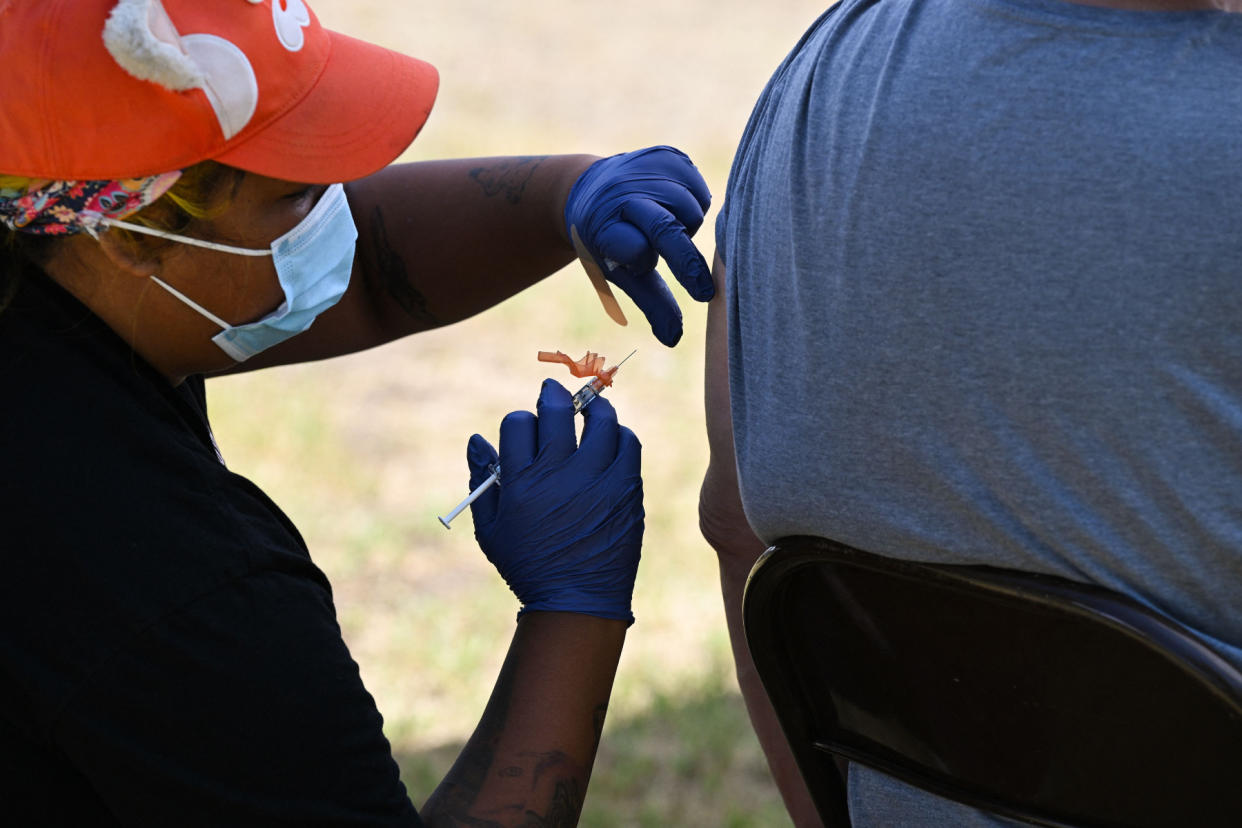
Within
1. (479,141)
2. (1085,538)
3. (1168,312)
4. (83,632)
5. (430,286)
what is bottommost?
(83,632)

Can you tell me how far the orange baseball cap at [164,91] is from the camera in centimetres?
121

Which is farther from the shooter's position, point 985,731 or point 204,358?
point 204,358

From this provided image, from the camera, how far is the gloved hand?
1.53 meters

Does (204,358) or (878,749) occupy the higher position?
(204,358)

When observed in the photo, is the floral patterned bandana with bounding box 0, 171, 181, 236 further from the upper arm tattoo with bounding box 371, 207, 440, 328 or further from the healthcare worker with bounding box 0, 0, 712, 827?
the upper arm tattoo with bounding box 371, 207, 440, 328

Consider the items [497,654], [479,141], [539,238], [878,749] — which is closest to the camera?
[878,749]

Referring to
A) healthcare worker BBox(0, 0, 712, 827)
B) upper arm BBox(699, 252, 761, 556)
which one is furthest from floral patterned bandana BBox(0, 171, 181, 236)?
upper arm BBox(699, 252, 761, 556)

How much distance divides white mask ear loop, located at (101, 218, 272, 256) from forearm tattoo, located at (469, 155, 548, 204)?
569mm

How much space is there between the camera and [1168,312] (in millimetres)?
1004

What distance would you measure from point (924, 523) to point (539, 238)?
935mm

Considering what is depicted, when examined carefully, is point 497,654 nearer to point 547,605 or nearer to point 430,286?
point 430,286

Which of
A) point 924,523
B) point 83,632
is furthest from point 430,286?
point 924,523

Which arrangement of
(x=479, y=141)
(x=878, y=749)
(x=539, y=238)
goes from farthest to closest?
1. (x=479, y=141)
2. (x=539, y=238)
3. (x=878, y=749)

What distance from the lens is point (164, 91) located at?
1.23 meters
